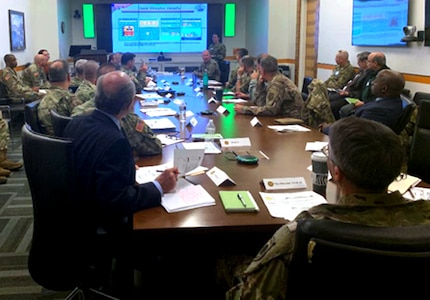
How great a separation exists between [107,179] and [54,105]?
2.25 m

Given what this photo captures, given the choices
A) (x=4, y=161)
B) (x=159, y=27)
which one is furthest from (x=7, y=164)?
(x=159, y=27)

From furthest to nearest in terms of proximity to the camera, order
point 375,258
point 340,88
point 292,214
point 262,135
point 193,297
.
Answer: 1. point 340,88
2. point 262,135
3. point 193,297
4. point 292,214
5. point 375,258

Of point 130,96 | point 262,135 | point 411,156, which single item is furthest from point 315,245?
point 262,135

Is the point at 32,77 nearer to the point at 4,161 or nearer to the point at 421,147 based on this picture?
the point at 4,161

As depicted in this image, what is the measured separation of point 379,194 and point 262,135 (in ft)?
7.12

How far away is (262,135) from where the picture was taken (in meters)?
3.44

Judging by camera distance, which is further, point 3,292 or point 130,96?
point 3,292

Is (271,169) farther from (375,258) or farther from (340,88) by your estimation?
(340,88)

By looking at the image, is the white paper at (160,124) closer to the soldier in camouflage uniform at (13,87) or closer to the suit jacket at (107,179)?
the suit jacket at (107,179)

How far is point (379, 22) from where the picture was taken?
6.79m

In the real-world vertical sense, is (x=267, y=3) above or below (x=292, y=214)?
above

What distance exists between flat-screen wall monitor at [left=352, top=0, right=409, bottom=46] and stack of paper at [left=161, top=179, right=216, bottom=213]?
5074mm

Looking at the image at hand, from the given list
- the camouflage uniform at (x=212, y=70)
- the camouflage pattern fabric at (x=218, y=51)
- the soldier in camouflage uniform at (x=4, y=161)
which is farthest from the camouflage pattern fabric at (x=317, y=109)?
the camouflage pattern fabric at (x=218, y=51)

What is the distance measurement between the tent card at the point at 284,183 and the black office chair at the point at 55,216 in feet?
2.69
